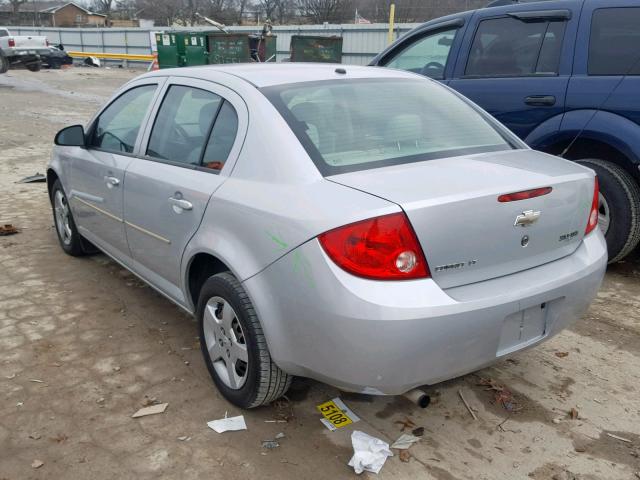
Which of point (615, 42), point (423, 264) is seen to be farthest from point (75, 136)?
point (615, 42)

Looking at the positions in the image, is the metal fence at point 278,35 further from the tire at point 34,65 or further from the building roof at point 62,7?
the building roof at point 62,7

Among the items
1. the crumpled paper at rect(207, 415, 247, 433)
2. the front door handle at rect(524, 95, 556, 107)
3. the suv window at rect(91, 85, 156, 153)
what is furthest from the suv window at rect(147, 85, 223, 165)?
the front door handle at rect(524, 95, 556, 107)

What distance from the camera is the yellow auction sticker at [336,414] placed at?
2.88m

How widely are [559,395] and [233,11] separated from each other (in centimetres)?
5775

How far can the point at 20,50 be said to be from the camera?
22.3m

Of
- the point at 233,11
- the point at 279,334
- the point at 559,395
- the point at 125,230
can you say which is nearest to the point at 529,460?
the point at 559,395

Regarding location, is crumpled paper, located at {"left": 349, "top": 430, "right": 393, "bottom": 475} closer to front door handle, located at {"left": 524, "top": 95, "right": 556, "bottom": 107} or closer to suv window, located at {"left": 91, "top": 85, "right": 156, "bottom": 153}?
suv window, located at {"left": 91, "top": 85, "right": 156, "bottom": 153}

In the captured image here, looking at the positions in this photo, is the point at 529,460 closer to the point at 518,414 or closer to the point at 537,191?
the point at 518,414

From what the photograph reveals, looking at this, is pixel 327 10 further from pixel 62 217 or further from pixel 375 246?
pixel 375 246

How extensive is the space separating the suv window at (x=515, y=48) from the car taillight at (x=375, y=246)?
3.18 m

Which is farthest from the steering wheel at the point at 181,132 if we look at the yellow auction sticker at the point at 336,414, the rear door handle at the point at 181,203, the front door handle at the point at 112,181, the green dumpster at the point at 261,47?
the green dumpster at the point at 261,47

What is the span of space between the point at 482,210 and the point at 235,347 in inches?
52.0

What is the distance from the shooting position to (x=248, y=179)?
274 cm

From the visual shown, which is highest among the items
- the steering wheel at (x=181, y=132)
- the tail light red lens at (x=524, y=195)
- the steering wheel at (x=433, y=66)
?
the steering wheel at (x=433, y=66)
